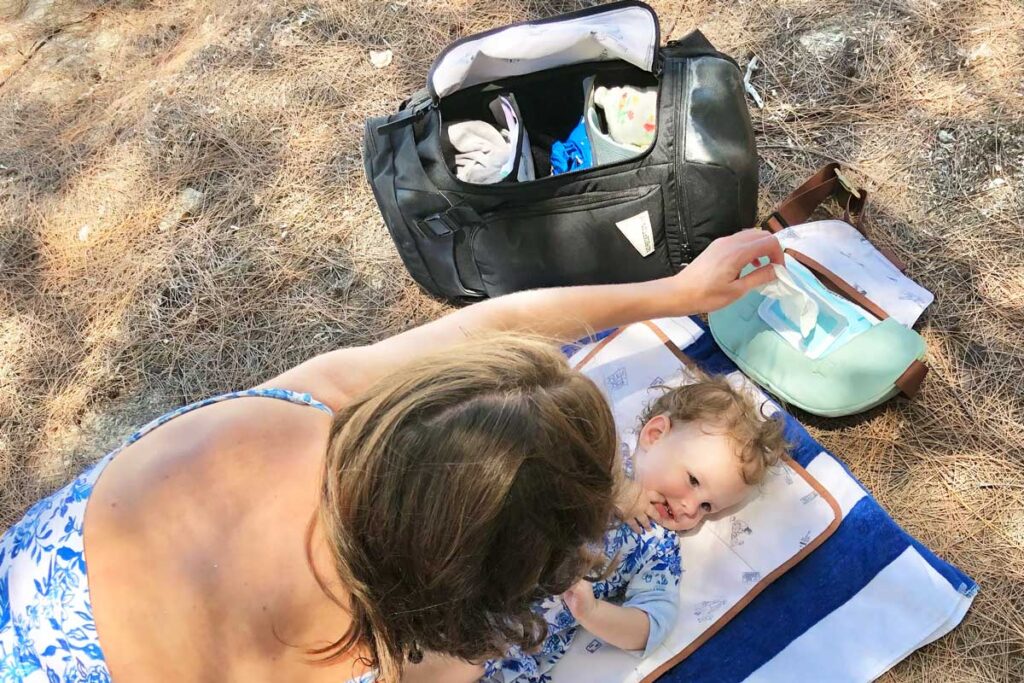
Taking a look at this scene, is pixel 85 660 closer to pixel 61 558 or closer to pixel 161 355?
pixel 61 558

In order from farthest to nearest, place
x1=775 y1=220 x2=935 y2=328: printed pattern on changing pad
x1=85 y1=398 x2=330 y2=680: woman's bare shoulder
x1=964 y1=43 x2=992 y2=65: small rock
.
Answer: x1=964 y1=43 x2=992 y2=65: small rock, x1=775 y1=220 x2=935 y2=328: printed pattern on changing pad, x1=85 y1=398 x2=330 y2=680: woman's bare shoulder

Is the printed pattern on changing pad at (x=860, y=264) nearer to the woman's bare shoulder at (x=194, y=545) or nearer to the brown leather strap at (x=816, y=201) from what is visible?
the brown leather strap at (x=816, y=201)

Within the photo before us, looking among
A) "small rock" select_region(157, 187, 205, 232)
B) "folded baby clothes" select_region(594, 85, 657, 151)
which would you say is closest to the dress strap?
"folded baby clothes" select_region(594, 85, 657, 151)

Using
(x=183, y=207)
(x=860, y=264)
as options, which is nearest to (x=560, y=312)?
(x=860, y=264)

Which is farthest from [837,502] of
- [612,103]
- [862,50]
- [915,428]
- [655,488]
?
[862,50]

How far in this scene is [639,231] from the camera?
86.9 inches

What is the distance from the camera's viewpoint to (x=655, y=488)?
2.06 m

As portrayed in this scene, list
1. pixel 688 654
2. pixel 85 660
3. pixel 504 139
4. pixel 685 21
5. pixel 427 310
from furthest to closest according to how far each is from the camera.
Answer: pixel 685 21 < pixel 427 310 < pixel 504 139 < pixel 688 654 < pixel 85 660

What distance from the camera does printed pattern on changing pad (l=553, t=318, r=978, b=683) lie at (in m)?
1.96

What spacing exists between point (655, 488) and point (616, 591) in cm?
31

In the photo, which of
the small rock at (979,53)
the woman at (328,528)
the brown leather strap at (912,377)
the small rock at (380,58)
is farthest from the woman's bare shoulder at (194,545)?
the small rock at (979,53)

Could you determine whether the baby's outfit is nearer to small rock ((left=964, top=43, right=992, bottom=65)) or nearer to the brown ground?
the brown ground

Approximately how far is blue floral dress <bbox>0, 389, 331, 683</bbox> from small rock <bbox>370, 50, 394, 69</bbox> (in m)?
1.94

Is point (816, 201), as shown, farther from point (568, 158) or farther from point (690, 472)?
point (690, 472)
